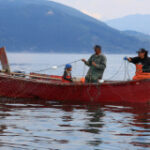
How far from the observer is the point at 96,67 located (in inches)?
636

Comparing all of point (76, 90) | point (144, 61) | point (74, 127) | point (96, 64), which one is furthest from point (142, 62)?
point (74, 127)

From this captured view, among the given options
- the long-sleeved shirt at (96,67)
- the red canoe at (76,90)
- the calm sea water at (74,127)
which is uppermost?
the long-sleeved shirt at (96,67)

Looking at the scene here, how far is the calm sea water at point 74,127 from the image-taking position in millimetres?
8688

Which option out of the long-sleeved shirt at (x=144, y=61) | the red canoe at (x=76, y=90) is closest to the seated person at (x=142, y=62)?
the long-sleeved shirt at (x=144, y=61)

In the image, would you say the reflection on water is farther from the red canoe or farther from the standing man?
the standing man

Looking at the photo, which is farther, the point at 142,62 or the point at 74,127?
the point at 142,62

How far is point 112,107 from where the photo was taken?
1523 centimetres

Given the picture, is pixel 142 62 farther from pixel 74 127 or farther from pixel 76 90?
pixel 74 127

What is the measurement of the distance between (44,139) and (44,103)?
284 inches

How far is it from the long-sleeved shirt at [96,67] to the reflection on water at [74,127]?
1.53m

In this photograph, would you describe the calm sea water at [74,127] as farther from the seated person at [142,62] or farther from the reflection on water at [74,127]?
the seated person at [142,62]

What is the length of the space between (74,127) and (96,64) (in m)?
5.76

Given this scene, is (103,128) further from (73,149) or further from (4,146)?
(4,146)

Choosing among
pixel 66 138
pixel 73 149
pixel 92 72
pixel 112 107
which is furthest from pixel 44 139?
pixel 92 72
